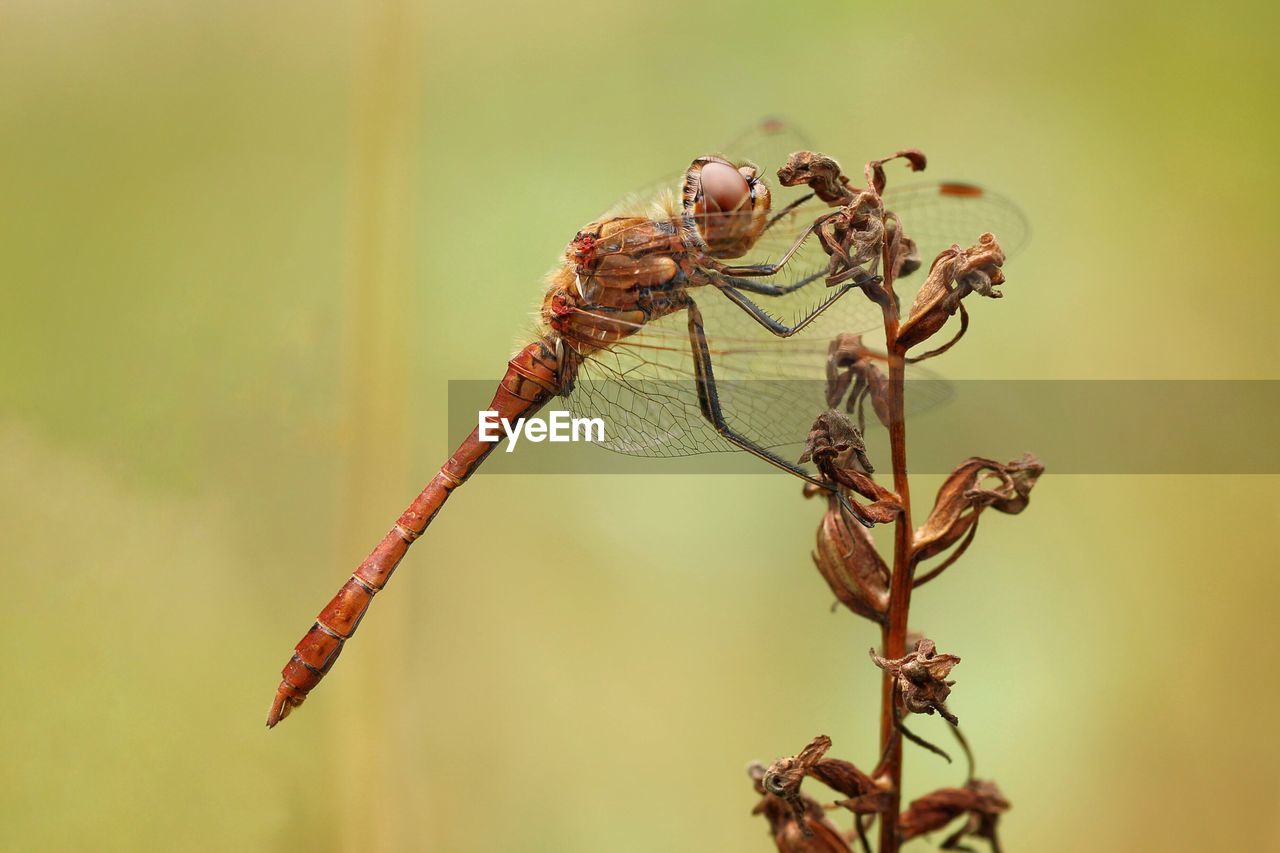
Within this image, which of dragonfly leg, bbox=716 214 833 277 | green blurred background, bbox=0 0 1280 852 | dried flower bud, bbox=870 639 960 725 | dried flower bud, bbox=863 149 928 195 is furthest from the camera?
green blurred background, bbox=0 0 1280 852

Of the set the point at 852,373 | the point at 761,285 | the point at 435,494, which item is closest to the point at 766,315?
the point at 761,285

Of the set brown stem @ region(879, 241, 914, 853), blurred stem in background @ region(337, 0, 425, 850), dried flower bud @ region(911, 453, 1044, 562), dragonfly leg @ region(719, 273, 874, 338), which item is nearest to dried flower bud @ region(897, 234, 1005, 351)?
brown stem @ region(879, 241, 914, 853)

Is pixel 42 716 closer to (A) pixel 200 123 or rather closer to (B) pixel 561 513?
(B) pixel 561 513

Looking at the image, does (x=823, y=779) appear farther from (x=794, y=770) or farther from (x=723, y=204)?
(x=723, y=204)

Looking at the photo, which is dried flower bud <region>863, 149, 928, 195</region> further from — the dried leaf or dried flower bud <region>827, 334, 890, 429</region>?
the dried leaf

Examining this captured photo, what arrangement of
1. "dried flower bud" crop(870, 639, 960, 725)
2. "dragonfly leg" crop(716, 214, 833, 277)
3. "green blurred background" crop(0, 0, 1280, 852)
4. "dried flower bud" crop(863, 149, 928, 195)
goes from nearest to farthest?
"dried flower bud" crop(870, 639, 960, 725)
"dried flower bud" crop(863, 149, 928, 195)
"dragonfly leg" crop(716, 214, 833, 277)
"green blurred background" crop(0, 0, 1280, 852)

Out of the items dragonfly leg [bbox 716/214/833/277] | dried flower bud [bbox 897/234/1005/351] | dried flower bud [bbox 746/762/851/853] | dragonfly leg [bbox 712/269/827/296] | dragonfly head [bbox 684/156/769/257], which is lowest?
dried flower bud [bbox 746/762/851/853]

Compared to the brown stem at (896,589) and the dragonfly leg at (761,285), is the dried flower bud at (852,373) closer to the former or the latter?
the brown stem at (896,589)

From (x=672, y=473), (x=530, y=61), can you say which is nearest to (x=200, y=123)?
(x=530, y=61)
